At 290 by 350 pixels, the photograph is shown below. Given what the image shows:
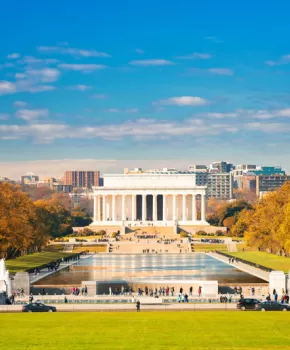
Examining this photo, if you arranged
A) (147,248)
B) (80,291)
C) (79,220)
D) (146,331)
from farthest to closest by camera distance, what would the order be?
(79,220) → (147,248) → (80,291) → (146,331)

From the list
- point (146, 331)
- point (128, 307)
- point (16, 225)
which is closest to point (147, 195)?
point (16, 225)

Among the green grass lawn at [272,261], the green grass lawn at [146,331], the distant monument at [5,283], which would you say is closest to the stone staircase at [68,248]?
the green grass lawn at [272,261]

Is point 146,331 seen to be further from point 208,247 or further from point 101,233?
point 101,233

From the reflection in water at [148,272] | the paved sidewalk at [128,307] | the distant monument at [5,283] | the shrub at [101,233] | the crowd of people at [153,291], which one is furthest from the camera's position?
the shrub at [101,233]

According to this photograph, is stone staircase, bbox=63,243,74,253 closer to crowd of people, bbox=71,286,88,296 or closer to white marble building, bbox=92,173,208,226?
white marble building, bbox=92,173,208,226

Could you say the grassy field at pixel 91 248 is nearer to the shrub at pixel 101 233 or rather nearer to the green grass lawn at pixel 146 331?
the shrub at pixel 101 233

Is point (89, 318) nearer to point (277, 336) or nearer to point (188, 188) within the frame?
point (277, 336)
